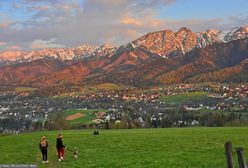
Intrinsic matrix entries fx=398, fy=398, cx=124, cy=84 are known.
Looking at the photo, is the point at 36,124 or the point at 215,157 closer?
the point at 215,157

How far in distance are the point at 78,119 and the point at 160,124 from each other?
162 feet

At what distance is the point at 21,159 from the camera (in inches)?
1455

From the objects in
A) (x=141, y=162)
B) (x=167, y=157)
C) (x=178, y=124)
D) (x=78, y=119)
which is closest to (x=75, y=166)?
(x=141, y=162)

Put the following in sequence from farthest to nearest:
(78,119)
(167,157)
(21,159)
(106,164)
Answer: (78,119)
(21,159)
(167,157)
(106,164)

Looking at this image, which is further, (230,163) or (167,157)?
(167,157)

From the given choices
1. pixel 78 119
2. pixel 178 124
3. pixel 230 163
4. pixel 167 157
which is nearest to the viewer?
pixel 230 163

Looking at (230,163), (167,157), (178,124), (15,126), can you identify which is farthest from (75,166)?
(15,126)

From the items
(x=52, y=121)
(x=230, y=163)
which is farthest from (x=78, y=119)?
(x=230, y=163)

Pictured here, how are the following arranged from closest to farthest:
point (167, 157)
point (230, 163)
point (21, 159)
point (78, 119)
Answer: point (230, 163)
point (167, 157)
point (21, 159)
point (78, 119)

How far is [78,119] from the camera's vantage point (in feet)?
561

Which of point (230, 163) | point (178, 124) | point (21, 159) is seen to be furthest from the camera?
point (178, 124)

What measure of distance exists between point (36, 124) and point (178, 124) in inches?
2100

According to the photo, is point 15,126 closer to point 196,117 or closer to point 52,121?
point 52,121

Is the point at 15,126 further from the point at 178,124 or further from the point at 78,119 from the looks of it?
the point at 178,124
